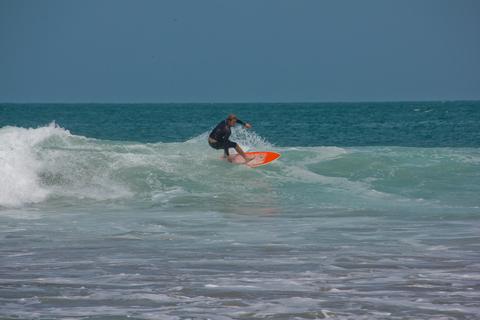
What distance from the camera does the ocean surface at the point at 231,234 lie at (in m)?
7.63

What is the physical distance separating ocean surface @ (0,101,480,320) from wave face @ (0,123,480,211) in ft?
0.16

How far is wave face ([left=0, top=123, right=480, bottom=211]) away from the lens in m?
16.1

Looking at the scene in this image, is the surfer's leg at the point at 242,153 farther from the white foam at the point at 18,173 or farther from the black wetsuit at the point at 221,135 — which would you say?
the white foam at the point at 18,173

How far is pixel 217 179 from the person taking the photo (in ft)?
62.2

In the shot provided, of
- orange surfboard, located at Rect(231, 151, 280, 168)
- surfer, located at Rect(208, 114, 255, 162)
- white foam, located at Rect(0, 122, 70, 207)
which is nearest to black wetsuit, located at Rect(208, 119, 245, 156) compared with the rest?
surfer, located at Rect(208, 114, 255, 162)

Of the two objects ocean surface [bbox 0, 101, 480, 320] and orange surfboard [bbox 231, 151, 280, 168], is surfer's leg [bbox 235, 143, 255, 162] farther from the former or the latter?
ocean surface [bbox 0, 101, 480, 320]

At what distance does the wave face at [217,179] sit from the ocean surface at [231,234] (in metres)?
0.05

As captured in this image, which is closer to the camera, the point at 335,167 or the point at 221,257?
the point at 221,257

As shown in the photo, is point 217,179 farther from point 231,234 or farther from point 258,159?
point 231,234

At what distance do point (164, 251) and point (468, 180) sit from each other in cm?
1112

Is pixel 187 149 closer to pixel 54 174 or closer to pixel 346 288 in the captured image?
pixel 54 174

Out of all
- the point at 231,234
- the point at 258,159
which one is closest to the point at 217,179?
the point at 258,159

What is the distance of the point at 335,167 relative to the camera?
2116cm

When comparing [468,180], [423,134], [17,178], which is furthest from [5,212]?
[423,134]
